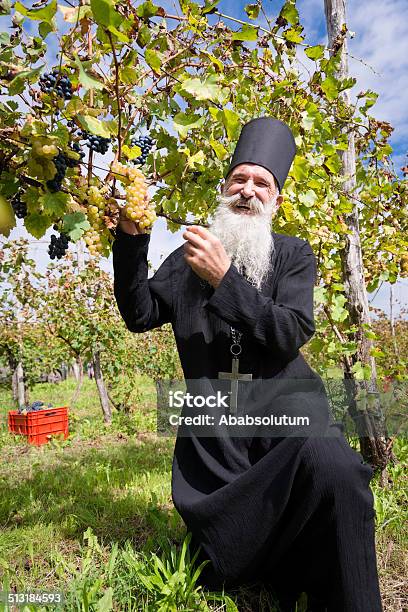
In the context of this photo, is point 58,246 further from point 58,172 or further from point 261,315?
point 261,315

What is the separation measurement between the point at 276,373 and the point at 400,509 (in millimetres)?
1542

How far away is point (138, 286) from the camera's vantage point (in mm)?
1958

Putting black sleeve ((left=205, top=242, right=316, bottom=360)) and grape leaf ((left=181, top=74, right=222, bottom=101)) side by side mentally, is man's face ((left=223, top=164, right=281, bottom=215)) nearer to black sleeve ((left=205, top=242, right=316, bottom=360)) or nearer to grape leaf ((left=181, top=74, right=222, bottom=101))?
grape leaf ((left=181, top=74, right=222, bottom=101))

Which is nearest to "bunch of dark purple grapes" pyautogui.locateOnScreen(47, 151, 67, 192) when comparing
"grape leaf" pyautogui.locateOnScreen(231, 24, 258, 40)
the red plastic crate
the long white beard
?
the long white beard

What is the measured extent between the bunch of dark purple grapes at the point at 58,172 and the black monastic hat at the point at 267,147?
924 millimetres

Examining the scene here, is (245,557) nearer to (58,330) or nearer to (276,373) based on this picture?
(276,373)

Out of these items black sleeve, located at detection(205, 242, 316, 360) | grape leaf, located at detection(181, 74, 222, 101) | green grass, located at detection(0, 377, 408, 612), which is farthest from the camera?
grape leaf, located at detection(181, 74, 222, 101)

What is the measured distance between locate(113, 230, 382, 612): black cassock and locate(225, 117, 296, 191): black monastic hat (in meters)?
0.44

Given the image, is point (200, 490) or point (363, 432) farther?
point (363, 432)

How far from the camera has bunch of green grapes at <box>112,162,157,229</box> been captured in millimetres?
1606

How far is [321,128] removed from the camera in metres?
2.92

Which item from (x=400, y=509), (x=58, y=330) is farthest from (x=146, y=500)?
(x=58, y=330)

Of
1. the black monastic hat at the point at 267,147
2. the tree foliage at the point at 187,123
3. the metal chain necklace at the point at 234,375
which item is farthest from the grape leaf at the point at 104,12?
the metal chain necklace at the point at 234,375

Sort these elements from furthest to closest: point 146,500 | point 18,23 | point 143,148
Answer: point 146,500, point 143,148, point 18,23
